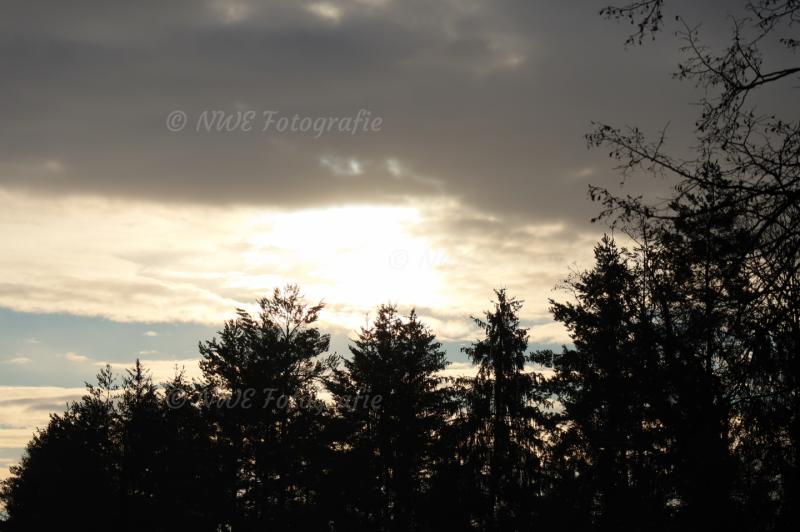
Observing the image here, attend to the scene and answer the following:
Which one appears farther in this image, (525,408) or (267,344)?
(267,344)

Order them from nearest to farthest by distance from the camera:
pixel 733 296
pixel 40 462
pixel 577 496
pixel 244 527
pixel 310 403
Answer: pixel 733 296
pixel 577 496
pixel 244 527
pixel 310 403
pixel 40 462

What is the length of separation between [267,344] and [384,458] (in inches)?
326

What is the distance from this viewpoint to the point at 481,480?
2767 centimetres

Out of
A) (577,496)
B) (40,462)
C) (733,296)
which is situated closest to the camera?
(733,296)

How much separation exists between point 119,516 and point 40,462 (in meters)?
17.1

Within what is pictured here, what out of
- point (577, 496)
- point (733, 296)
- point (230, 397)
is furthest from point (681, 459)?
point (230, 397)

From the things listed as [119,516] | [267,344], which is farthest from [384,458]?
[119,516]

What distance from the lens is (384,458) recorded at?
31281 millimetres

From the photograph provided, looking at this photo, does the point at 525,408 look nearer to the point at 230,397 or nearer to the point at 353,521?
the point at 353,521

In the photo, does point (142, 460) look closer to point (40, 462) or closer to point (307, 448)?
point (307, 448)

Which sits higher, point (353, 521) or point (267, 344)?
point (267, 344)

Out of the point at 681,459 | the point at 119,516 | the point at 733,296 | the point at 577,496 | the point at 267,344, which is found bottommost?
the point at 119,516

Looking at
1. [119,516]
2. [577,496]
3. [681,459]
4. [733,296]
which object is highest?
[733,296]

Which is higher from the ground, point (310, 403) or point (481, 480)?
point (310, 403)
